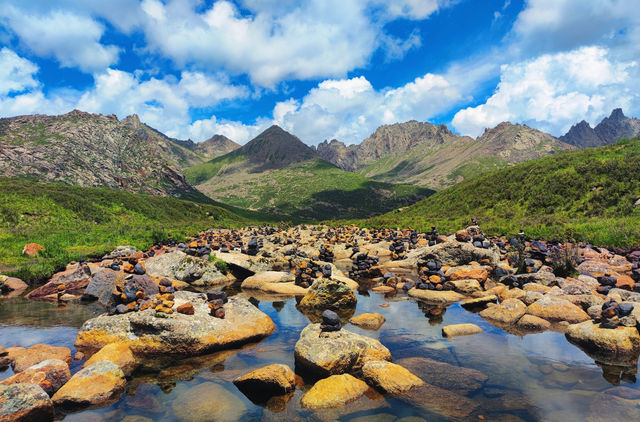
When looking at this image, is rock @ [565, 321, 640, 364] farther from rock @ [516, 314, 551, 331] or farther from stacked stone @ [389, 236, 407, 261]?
stacked stone @ [389, 236, 407, 261]

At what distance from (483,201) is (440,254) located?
139 ft

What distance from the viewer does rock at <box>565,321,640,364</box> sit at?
1001 cm

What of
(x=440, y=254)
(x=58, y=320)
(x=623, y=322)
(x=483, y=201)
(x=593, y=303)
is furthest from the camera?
(x=483, y=201)

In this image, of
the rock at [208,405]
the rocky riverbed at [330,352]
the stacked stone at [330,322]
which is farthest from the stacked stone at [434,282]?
the rock at [208,405]

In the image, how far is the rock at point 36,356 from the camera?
9.95 m

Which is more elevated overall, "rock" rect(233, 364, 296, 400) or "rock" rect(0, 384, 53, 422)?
"rock" rect(0, 384, 53, 422)

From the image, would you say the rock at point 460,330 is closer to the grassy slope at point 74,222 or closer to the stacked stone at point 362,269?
the stacked stone at point 362,269

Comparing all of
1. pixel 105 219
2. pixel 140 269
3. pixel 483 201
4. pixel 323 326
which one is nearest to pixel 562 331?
pixel 323 326

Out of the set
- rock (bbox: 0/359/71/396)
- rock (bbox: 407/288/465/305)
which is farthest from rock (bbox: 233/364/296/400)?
rock (bbox: 407/288/465/305)

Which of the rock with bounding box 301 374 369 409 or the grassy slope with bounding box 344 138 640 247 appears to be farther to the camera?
the grassy slope with bounding box 344 138 640 247

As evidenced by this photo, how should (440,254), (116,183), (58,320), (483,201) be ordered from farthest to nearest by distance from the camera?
(116,183) < (483,201) < (440,254) < (58,320)

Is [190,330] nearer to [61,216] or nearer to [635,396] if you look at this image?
[635,396]

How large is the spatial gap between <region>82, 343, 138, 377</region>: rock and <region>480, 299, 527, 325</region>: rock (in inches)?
571

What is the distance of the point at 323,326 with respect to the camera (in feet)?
37.5
